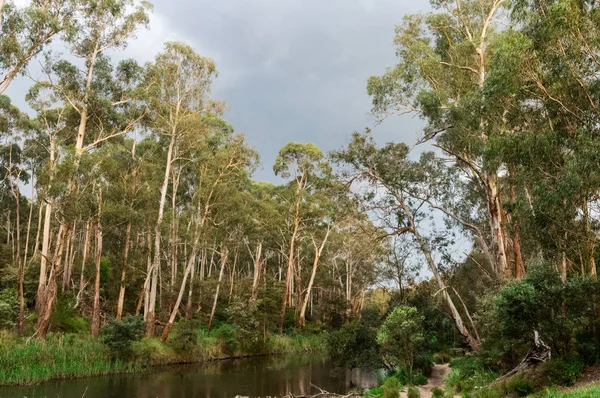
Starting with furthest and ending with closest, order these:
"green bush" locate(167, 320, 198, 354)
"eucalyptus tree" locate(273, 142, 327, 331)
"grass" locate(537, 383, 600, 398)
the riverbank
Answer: "eucalyptus tree" locate(273, 142, 327, 331), "green bush" locate(167, 320, 198, 354), the riverbank, "grass" locate(537, 383, 600, 398)

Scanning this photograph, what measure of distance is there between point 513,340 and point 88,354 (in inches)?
561

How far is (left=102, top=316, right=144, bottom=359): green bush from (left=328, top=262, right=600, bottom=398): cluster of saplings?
8.04m

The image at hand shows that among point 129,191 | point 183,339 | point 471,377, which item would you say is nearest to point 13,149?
point 129,191

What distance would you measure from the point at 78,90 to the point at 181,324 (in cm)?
1218

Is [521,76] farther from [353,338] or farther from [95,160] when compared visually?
[95,160]

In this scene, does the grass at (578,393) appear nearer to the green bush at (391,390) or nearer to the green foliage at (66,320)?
the green bush at (391,390)

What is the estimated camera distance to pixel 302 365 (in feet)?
71.5

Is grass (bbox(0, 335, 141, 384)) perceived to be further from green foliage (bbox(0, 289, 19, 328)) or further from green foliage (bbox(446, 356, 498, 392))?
green foliage (bbox(446, 356, 498, 392))

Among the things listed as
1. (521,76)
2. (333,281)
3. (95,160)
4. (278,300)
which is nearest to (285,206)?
(278,300)

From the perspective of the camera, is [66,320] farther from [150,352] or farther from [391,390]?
[391,390]

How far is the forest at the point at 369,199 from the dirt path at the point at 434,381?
41 cm

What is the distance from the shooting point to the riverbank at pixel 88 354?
1344 centimetres

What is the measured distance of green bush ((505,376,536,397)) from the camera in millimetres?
8789

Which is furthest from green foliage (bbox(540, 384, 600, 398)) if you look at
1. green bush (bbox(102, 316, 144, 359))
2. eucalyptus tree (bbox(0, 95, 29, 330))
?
Result: eucalyptus tree (bbox(0, 95, 29, 330))
